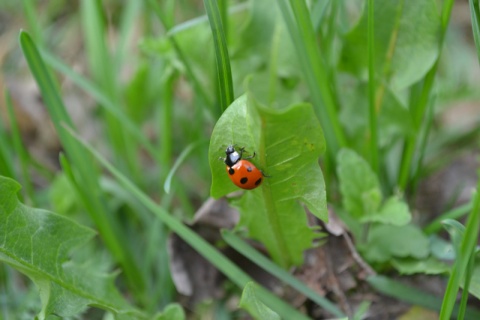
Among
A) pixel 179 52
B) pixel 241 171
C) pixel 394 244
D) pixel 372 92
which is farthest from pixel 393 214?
pixel 179 52

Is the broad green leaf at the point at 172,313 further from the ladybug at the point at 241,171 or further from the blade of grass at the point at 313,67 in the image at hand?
the blade of grass at the point at 313,67

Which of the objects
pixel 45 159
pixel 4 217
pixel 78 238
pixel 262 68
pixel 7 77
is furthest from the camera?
pixel 7 77

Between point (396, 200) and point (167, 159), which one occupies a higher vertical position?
point (167, 159)

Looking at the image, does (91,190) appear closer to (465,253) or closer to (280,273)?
(280,273)

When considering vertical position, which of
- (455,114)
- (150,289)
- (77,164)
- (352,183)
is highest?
(77,164)

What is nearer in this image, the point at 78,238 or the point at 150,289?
the point at 78,238

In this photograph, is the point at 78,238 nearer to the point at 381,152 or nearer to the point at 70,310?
the point at 70,310

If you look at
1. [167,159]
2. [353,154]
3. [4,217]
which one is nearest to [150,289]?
[167,159]

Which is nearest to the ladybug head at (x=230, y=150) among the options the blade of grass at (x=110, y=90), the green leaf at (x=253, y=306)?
the green leaf at (x=253, y=306)
